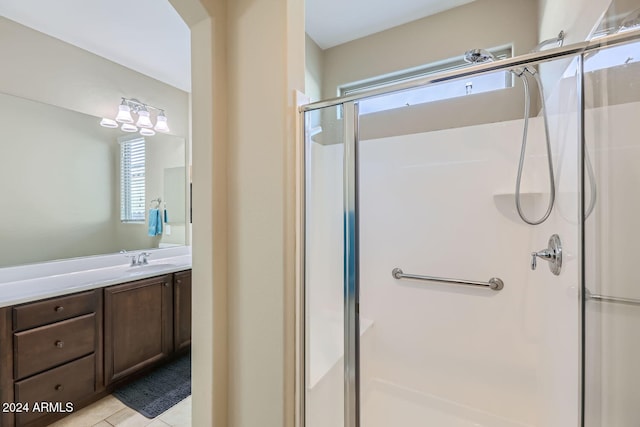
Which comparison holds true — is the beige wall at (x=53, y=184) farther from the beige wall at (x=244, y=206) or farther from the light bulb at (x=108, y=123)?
the beige wall at (x=244, y=206)

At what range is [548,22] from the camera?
1.55 metres

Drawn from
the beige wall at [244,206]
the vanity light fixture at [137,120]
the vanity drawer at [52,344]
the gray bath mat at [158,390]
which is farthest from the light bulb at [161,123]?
the gray bath mat at [158,390]

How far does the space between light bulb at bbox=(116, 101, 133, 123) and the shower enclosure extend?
2.14 meters

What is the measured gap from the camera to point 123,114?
2410mm

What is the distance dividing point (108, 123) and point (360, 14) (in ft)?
7.62

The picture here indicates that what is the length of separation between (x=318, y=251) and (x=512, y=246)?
1293mm

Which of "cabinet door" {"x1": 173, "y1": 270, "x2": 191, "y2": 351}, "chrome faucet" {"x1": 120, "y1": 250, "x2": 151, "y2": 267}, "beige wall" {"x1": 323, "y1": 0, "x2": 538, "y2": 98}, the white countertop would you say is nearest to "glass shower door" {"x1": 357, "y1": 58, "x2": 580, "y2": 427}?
"beige wall" {"x1": 323, "y1": 0, "x2": 538, "y2": 98}

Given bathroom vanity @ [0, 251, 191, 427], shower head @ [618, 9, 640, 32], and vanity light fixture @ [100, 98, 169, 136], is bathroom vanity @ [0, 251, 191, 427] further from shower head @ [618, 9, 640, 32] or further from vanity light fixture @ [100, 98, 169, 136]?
shower head @ [618, 9, 640, 32]

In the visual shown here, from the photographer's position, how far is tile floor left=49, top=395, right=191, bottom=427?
1.65 metres

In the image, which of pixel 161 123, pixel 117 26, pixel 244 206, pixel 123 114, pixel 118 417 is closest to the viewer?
pixel 244 206

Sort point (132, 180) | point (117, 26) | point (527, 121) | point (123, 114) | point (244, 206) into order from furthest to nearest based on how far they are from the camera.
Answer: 1. point (132, 180)
2. point (123, 114)
3. point (117, 26)
4. point (527, 121)
5. point (244, 206)

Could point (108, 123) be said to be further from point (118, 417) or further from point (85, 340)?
point (118, 417)

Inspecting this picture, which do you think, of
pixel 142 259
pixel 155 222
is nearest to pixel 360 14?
pixel 155 222

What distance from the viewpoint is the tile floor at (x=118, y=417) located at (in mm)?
1652
